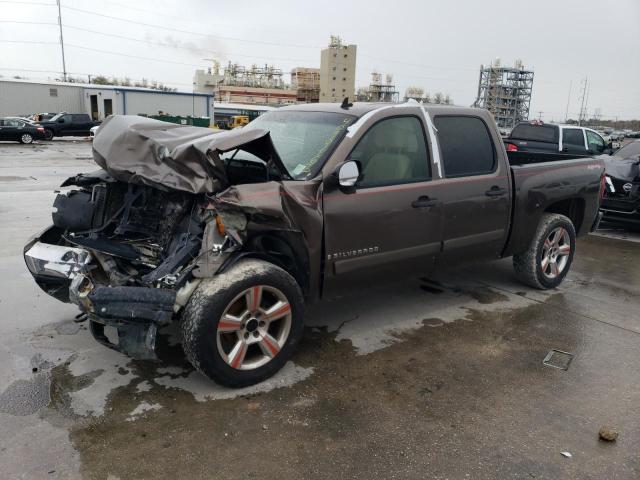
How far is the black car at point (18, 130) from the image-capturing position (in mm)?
26598

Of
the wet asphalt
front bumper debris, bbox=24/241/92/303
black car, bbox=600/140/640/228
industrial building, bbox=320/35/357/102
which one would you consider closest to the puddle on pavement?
the wet asphalt

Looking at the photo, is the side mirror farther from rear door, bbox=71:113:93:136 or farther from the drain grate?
rear door, bbox=71:113:93:136

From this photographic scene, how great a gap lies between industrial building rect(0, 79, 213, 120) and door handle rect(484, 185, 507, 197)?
40222 mm

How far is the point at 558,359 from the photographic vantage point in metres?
4.11

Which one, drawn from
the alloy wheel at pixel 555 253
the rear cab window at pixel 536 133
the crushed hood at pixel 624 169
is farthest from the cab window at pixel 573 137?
the alloy wheel at pixel 555 253

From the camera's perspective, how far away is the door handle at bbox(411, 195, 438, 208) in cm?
415

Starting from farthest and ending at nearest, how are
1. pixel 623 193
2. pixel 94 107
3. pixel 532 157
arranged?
pixel 94 107, pixel 623 193, pixel 532 157

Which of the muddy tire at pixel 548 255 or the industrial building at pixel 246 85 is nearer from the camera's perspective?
the muddy tire at pixel 548 255

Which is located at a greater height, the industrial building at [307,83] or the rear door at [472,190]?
the industrial building at [307,83]

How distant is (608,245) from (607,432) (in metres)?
5.92

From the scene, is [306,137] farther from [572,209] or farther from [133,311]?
[572,209]

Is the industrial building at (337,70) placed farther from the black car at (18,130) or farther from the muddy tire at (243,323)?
the muddy tire at (243,323)

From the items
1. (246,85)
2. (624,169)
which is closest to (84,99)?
(624,169)

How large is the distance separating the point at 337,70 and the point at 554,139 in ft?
365
